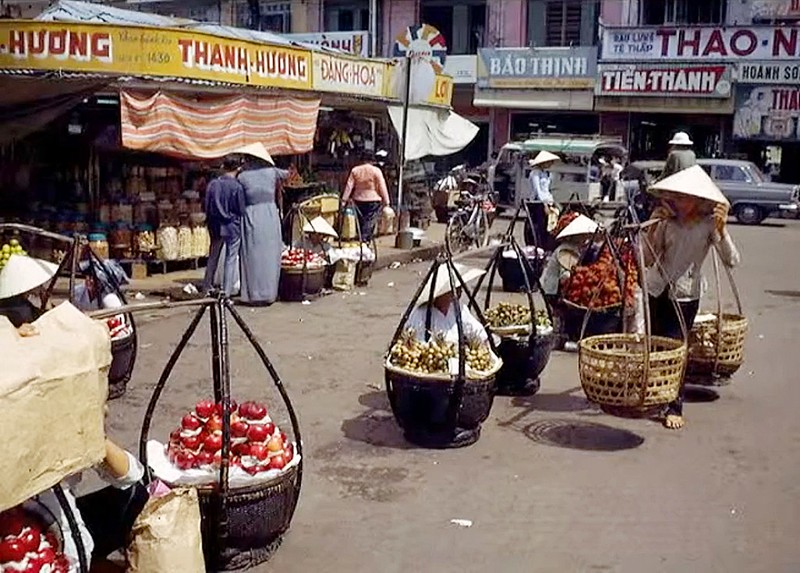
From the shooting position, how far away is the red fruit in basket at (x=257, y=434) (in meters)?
4.52

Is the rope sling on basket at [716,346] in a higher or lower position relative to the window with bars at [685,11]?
lower

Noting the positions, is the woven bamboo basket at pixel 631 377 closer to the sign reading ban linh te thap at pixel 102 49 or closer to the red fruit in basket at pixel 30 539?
the red fruit in basket at pixel 30 539

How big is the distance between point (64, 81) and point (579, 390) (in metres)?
6.49

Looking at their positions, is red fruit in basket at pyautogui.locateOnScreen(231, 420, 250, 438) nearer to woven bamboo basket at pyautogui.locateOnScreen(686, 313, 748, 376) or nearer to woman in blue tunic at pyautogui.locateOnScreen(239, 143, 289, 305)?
woven bamboo basket at pyautogui.locateOnScreen(686, 313, 748, 376)

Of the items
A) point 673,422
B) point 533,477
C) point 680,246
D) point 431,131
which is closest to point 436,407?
point 533,477

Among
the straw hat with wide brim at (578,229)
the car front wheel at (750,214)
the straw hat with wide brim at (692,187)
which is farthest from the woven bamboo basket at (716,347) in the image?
the car front wheel at (750,214)

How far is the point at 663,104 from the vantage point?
2500cm

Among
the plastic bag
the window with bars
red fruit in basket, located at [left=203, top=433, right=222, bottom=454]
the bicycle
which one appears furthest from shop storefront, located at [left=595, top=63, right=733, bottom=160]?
red fruit in basket, located at [left=203, top=433, right=222, bottom=454]

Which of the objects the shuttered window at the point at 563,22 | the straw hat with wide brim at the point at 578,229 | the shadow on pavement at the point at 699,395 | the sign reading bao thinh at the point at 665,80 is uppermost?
the shuttered window at the point at 563,22

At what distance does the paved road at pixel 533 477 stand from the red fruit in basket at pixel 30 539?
1483 mm

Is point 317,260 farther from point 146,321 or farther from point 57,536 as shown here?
point 57,536

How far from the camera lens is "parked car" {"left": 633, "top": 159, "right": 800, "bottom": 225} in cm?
2186

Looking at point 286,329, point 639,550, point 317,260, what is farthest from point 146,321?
point 639,550

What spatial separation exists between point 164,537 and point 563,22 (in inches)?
1013
